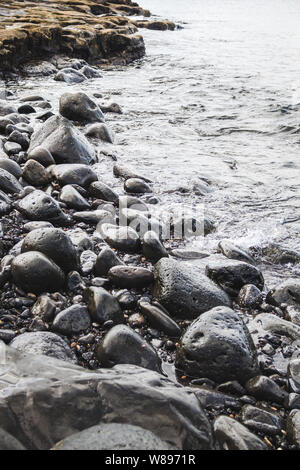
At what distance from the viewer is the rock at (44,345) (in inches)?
109

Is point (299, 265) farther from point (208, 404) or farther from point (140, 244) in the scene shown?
point (208, 404)

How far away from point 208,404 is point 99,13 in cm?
3927

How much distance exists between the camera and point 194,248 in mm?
4781

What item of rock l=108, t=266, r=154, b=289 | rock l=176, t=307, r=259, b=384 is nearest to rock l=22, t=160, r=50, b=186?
rock l=108, t=266, r=154, b=289

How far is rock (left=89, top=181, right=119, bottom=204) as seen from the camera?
5.55 m

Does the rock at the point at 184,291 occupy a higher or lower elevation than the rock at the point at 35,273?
lower

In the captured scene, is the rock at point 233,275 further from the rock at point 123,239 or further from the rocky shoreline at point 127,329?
the rock at point 123,239

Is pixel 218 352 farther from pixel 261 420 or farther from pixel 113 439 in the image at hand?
pixel 113 439

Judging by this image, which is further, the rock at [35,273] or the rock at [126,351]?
the rock at [35,273]

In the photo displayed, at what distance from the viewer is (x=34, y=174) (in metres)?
5.66

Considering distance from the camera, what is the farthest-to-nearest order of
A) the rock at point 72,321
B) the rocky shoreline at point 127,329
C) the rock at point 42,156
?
the rock at point 42,156
the rock at point 72,321
the rocky shoreline at point 127,329

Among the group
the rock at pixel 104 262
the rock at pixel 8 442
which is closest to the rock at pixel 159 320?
the rock at pixel 104 262

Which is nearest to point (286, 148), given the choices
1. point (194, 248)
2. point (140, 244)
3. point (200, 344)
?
point (194, 248)

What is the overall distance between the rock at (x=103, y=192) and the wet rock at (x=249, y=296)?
2424 millimetres
